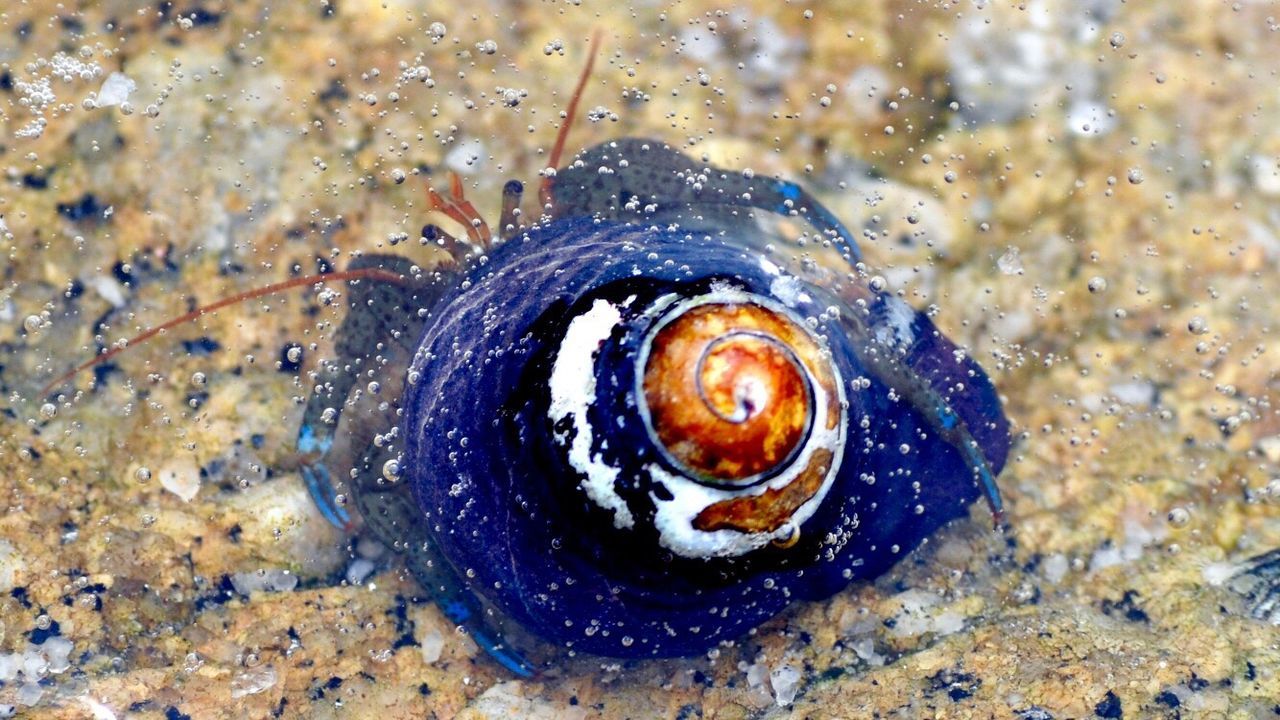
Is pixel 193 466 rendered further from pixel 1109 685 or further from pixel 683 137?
pixel 1109 685

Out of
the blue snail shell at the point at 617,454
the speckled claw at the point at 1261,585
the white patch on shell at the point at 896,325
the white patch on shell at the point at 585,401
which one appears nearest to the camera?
the white patch on shell at the point at 585,401

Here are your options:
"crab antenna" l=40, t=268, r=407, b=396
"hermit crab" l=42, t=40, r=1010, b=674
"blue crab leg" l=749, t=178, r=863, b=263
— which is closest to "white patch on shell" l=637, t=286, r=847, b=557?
"hermit crab" l=42, t=40, r=1010, b=674

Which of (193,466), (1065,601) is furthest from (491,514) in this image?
(1065,601)

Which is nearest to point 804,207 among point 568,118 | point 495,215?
point 568,118

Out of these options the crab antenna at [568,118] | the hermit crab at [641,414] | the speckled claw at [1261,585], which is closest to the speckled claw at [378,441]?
the hermit crab at [641,414]

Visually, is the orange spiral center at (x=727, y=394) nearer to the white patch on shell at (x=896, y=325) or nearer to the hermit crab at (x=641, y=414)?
the hermit crab at (x=641, y=414)

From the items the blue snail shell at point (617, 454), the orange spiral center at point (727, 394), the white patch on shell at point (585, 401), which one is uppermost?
the orange spiral center at point (727, 394)

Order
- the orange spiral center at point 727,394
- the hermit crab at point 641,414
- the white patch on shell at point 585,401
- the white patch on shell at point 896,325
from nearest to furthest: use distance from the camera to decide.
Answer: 1. the orange spiral center at point 727,394
2. the hermit crab at point 641,414
3. the white patch on shell at point 585,401
4. the white patch on shell at point 896,325
